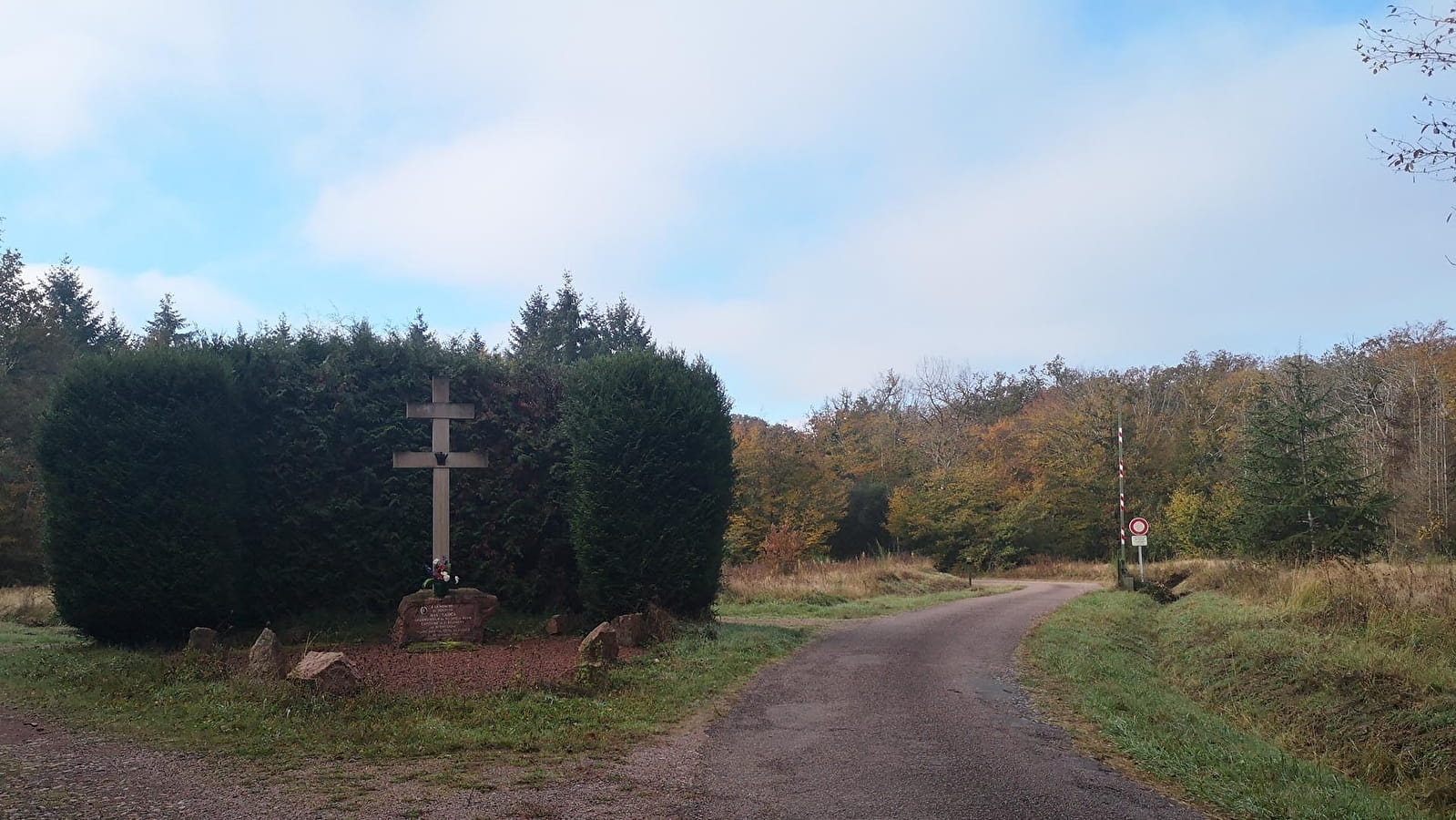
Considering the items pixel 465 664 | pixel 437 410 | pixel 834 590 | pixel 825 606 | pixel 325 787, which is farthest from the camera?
pixel 834 590

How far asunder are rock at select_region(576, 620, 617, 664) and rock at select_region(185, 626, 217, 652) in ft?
16.6

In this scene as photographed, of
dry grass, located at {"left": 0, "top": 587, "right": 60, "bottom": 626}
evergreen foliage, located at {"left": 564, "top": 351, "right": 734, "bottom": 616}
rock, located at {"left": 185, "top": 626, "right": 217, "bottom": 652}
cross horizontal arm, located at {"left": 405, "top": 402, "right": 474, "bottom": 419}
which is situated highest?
cross horizontal arm, located at {"left": 405, "top": 402, "right": 474, "bottom": 419}

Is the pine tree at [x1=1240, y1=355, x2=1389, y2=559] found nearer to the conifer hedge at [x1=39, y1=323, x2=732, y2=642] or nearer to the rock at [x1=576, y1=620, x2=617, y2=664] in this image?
the conifer hedge at [x1=39, y1=323, x2=732, y2=642]

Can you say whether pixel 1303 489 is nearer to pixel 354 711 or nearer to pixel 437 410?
pixel 437 410

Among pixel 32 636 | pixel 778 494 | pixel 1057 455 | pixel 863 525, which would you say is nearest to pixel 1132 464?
pixel 1057 455

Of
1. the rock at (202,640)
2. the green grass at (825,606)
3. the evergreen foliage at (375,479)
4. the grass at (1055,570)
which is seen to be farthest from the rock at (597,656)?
the grass at (1055,570)

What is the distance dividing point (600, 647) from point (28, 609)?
50.6 feet

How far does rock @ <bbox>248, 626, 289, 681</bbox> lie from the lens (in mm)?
9141

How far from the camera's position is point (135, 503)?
1214 cm

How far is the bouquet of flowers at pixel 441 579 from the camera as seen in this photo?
41.1 ft

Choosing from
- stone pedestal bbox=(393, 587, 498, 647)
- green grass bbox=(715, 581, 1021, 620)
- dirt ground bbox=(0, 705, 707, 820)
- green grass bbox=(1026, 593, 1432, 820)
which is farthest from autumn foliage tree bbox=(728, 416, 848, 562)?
dirt ground bbox=(0, 705, 707, 820)

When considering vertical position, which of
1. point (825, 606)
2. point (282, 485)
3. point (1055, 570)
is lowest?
point (1055, 570)

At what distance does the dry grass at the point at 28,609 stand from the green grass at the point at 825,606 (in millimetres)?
12878

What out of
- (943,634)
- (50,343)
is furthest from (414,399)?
(50,343)
